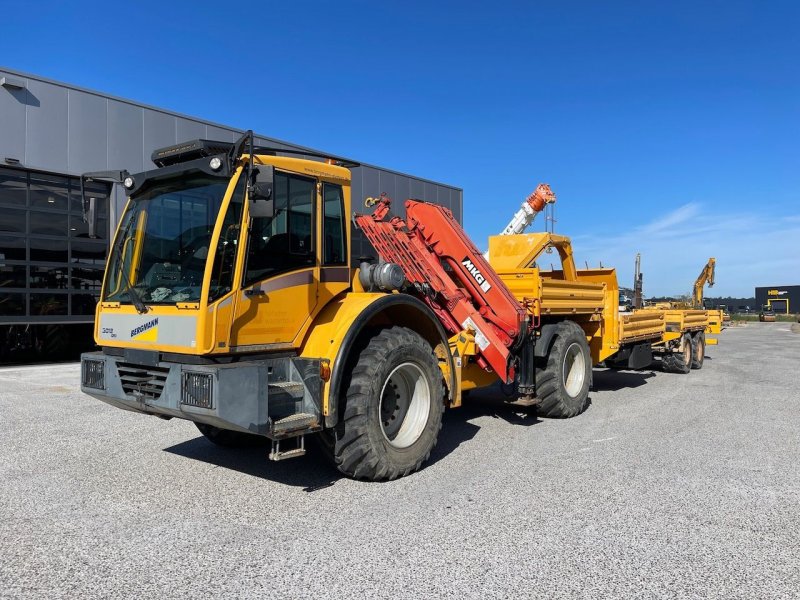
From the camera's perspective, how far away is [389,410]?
218 inches

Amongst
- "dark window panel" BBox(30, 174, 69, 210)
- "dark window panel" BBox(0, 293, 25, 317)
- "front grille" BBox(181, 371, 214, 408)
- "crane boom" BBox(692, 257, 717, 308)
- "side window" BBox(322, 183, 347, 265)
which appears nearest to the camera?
"front grille" BBox(181, 371, 214, 408)

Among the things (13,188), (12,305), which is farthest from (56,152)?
(12,305)

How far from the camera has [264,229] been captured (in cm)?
466

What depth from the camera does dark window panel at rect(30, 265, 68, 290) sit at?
13.2 m

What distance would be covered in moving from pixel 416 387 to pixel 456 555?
6.97 feet

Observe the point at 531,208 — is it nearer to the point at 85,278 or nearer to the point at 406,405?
the point at 406,405

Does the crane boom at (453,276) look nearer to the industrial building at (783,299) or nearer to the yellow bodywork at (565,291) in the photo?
the yellow bodywork at (565,291)

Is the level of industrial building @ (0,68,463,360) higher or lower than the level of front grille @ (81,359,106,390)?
higher

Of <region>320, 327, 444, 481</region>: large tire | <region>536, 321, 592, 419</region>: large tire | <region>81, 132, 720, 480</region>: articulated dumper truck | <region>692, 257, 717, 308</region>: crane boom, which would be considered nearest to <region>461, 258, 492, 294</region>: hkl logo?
<region>81, 132, 720, 480</region>: articulated dumper truck

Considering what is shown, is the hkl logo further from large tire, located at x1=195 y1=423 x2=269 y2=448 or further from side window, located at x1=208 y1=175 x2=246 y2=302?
side window, located at x1=208 y1=175 x2=246 y2=302

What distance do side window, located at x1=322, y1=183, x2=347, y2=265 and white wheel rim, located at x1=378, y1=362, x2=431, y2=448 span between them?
46.4 inches

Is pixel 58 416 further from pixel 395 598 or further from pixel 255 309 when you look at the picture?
pixel 395 598

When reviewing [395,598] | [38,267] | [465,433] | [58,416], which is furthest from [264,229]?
[38,267]

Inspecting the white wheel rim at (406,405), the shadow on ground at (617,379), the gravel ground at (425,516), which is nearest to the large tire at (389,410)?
the white wheel rim at (406,405)
